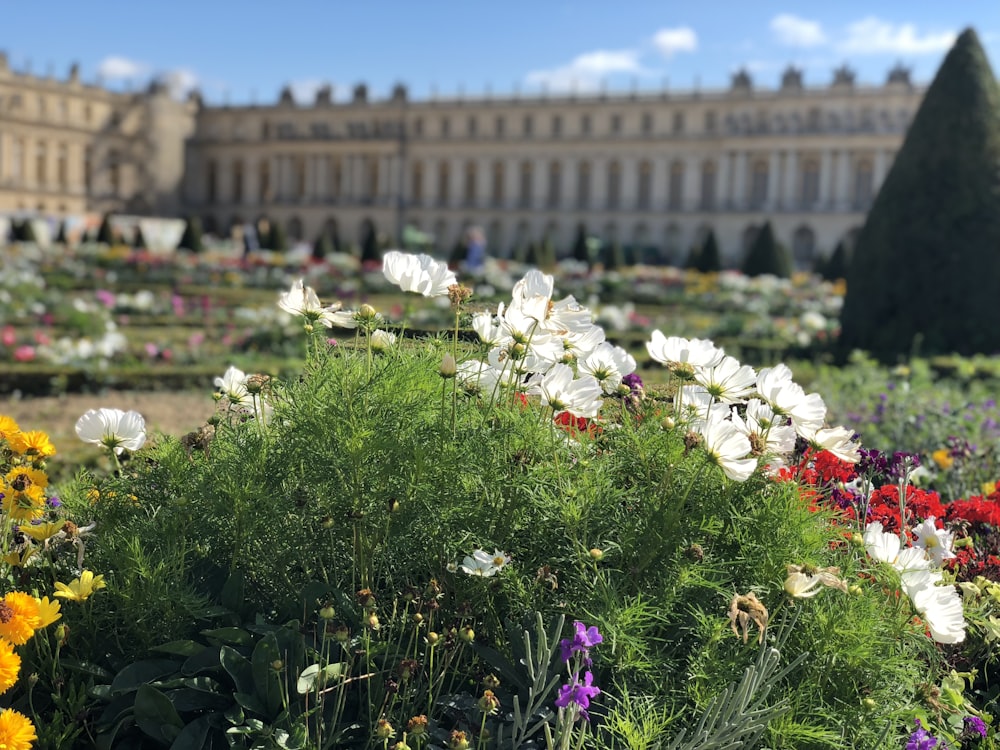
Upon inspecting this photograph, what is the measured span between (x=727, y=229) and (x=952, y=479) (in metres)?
45.3

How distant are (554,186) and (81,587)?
52.7 metres

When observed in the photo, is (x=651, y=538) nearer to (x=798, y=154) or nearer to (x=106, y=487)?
(x=106, y=487)

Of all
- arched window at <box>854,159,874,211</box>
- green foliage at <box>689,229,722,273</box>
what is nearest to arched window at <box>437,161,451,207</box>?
arched window at <box>854,159,874,211</box>

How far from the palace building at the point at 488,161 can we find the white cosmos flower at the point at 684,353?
42.7 meters

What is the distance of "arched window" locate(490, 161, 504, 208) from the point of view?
54.7 metres

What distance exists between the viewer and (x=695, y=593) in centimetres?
188

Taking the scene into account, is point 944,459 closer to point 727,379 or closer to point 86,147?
point 727,379

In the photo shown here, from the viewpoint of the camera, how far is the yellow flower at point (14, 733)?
162 centimetres

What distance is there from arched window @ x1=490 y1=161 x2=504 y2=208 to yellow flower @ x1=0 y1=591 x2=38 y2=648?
53425 mm

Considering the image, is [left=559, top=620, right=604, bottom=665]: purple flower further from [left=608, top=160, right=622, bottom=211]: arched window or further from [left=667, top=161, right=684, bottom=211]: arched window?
[left=608, top=160, right=622, bottom=211]: arched window

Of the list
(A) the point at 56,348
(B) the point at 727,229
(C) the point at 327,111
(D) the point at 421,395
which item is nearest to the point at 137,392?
(A) the point at 56,348

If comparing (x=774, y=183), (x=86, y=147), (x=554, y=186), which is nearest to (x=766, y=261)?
(x=774, y=183)

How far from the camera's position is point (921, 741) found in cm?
181

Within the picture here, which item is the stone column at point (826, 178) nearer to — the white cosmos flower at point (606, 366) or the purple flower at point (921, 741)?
the white cosmos flower at point (606, 366)
